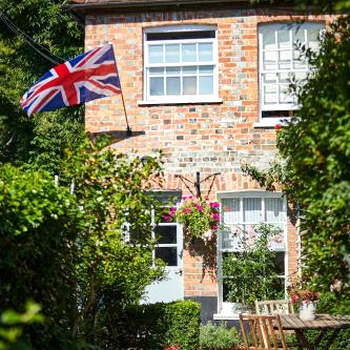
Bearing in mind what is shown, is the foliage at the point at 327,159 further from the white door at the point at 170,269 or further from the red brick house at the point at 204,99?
the white door at the point at 170,269

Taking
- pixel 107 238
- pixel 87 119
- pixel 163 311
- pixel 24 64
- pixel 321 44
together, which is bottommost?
pixel 163 311

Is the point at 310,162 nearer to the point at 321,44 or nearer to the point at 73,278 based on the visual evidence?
the point at 321,44

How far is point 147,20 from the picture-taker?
1459 cm

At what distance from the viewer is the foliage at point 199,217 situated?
13.8m

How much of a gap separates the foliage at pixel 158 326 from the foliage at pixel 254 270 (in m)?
2.46

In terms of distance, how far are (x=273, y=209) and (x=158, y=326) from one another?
3.76 m

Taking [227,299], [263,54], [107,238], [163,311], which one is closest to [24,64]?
[263,54]

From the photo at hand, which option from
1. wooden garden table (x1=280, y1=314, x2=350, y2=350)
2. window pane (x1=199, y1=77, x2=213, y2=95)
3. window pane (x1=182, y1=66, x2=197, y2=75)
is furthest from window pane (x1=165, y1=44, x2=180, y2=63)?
wooden garden table (x1=280, y1=314, x2=350, y2=350)

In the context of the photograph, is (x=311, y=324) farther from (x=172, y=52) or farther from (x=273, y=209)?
(x=172, y=52)

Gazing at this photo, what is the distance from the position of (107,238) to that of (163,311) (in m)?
3.49

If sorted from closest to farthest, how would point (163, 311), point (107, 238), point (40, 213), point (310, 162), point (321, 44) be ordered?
point (310, 162), point (40, 213), point (321, 44), point (107, 238), point (163, 311)

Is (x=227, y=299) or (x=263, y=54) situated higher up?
(x=263, y=54)

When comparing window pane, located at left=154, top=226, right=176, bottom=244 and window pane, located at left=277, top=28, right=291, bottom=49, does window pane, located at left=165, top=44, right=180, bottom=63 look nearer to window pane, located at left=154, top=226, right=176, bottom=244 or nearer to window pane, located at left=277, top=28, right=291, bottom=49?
window pane, located at left=277, top=28, right=291, bottom=49

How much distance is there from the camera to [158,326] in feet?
37.2
